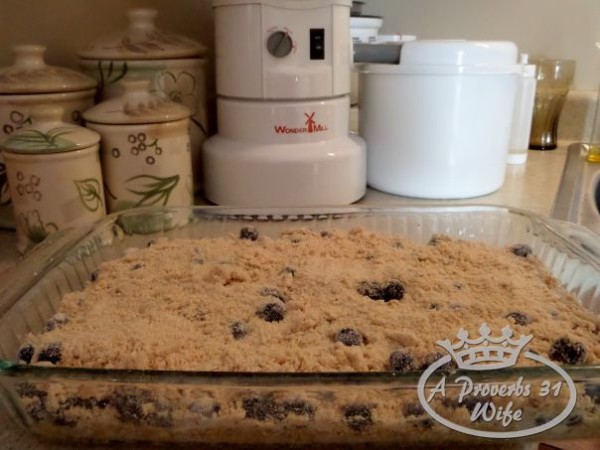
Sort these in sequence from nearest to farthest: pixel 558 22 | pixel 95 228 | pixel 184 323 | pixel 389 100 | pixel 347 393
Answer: pixel 347 393 < pixel 184 323 < pixel 95 228 < pixel 389 100 < pixel 558 22

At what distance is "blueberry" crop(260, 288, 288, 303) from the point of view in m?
0.51

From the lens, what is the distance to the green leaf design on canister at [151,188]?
739 mm

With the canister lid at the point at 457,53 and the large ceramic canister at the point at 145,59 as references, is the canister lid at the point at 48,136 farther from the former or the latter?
the canister lid at the point at 457,53

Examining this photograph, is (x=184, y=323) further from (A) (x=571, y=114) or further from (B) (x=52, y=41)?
(A) (x=571, y=114)

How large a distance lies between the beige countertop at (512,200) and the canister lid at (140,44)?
0.89 ft

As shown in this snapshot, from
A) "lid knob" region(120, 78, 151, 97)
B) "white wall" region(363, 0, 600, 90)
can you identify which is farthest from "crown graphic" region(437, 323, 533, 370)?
"white wall" region(363, 0, 600, 90)

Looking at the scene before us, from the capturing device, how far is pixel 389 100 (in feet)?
2.81

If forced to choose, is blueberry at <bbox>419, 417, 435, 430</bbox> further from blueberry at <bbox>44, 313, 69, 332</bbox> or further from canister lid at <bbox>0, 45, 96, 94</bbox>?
canister lid at <bbox>0, 45, 96, 94</bbox>

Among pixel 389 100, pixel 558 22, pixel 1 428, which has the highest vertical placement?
pixel 558 22

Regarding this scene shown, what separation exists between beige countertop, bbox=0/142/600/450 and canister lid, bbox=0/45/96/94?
195 millimetres

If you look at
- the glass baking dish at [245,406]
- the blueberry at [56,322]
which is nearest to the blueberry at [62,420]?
the glass baking dish at [245,406]

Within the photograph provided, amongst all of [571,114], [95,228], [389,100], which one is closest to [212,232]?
[95,228]

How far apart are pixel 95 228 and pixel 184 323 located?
0.75 feet

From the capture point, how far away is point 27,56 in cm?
74
